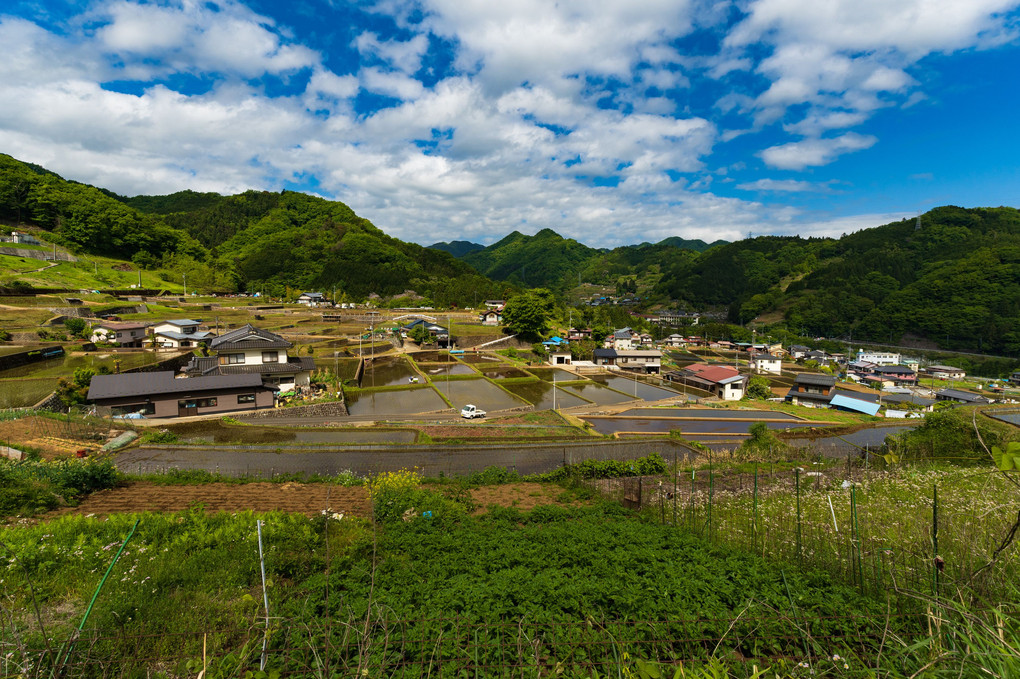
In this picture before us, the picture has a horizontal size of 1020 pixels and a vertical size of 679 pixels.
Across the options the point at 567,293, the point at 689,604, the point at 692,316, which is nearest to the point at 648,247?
the point at 567,293

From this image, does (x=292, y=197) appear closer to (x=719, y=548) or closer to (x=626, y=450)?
(x=626, y=450)

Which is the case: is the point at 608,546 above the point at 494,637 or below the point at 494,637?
below

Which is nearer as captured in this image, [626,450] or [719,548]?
[719,548]

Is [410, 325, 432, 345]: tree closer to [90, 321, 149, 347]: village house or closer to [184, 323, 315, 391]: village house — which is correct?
[184, 323, 315, 391]: village house

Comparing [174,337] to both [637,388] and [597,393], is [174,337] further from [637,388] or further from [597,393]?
[637,388]

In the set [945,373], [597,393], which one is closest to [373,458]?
[597,393]

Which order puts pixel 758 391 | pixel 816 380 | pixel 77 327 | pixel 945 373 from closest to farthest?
pixel 77 327
pixel 758 391
pixel 816 380
pixel 945 373

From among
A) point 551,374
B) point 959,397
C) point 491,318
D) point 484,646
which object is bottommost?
point 959,397
